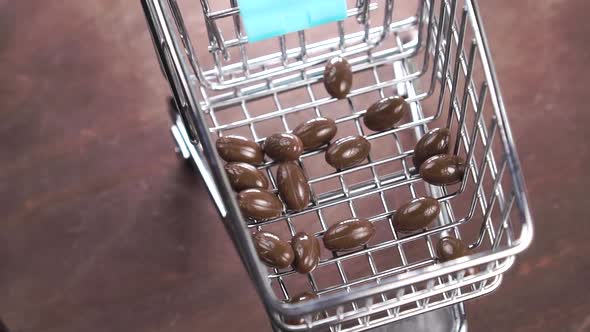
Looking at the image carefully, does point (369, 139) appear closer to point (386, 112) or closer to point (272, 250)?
point (386, 112)

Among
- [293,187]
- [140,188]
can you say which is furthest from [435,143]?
[140,188]

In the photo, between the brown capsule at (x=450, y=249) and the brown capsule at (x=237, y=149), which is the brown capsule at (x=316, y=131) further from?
the brown capsule at (x=450, y=249)

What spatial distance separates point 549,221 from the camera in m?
0.88

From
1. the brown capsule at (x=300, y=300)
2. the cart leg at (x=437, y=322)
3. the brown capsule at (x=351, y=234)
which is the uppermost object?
the brown capsule at (x=351, y=234)

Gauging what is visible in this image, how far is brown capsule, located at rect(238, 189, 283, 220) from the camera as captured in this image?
25.8 inches

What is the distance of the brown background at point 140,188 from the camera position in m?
0.87

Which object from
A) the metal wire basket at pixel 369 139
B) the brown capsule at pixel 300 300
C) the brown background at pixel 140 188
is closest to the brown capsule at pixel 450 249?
the metal wire basket at pixel 369 139

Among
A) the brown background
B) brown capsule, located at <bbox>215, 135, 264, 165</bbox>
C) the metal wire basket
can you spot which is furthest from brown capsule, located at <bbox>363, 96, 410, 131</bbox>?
the brown background

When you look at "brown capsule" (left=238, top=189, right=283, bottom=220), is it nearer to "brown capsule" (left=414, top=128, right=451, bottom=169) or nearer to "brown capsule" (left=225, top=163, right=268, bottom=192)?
"brown capsule" (left=225, top=163, right=268, bottom=192)

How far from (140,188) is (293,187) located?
334mm

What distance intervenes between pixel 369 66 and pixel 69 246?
44 centimetres

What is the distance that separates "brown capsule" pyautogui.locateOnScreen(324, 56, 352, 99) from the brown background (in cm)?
26

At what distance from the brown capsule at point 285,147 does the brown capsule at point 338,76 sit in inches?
2.9

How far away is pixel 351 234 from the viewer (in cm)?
66
